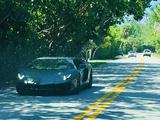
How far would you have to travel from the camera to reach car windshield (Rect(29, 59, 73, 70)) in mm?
19172

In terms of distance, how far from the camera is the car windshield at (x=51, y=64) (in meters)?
19.2

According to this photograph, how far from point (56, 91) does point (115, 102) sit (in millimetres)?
2855

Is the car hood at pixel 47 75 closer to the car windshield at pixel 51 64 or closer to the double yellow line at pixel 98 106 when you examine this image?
the car windshield at pixel 51 64

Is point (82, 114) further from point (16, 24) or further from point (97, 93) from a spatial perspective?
point (16, 24)

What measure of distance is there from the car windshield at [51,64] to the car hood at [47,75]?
0.46 metres

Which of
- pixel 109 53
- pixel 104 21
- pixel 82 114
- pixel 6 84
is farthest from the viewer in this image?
pixel 109 53

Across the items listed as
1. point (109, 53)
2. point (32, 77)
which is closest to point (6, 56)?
point (32, 77)

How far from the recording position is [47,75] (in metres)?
18.3

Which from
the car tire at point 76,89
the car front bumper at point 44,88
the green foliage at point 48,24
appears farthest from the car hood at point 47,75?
the green foliage at point 48,24

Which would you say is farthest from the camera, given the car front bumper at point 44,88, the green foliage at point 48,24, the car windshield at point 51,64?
the green foliage at point 48,24

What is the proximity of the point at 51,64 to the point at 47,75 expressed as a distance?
1.24 metres

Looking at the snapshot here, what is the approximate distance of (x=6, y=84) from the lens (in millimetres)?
23562

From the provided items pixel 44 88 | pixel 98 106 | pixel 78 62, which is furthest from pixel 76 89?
pixel 98 106

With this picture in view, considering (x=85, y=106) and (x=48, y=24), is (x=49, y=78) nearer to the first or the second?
(x=85, y=106)
